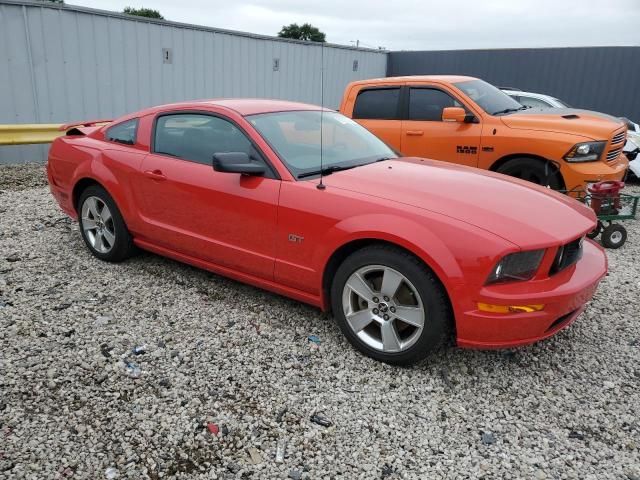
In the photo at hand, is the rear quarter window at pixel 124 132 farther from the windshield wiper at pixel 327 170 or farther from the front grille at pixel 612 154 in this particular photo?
the front grille at pixel 612 154

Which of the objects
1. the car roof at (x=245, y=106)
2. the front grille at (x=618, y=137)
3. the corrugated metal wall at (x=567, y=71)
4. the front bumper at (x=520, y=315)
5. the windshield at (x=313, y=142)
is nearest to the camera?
the front bumper at (x=520, y=315)

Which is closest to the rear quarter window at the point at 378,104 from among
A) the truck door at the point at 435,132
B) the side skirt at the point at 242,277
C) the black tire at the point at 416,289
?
the truck door at the point at 435,132

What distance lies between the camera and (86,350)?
3145 millimetres

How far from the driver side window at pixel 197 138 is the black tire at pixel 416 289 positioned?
1059 millimetres

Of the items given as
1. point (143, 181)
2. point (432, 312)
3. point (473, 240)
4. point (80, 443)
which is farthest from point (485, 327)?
point (143, 181)

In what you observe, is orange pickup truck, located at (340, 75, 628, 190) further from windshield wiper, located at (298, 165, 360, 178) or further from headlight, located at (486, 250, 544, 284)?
headlight, located at (486, 250, 544, 284)

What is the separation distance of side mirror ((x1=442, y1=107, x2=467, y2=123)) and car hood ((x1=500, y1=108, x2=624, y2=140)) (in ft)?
1.49

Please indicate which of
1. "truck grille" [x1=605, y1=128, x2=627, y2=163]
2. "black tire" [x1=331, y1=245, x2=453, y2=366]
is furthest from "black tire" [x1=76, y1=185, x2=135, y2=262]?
"truck grille" [x1=605, y1=128, x2=627, y2=163]

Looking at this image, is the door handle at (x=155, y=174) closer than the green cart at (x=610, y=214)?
Yes

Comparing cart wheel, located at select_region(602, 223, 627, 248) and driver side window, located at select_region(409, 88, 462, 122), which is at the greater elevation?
driver side window, located at select_region(409, 88, 462, 122)

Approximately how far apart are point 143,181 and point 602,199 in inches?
178

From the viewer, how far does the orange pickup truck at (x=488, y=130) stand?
5600 mm

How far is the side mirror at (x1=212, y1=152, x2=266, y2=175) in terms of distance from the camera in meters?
3.23

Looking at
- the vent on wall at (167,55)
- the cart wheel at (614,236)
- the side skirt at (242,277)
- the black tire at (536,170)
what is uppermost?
the vent on wall at (167,55)
